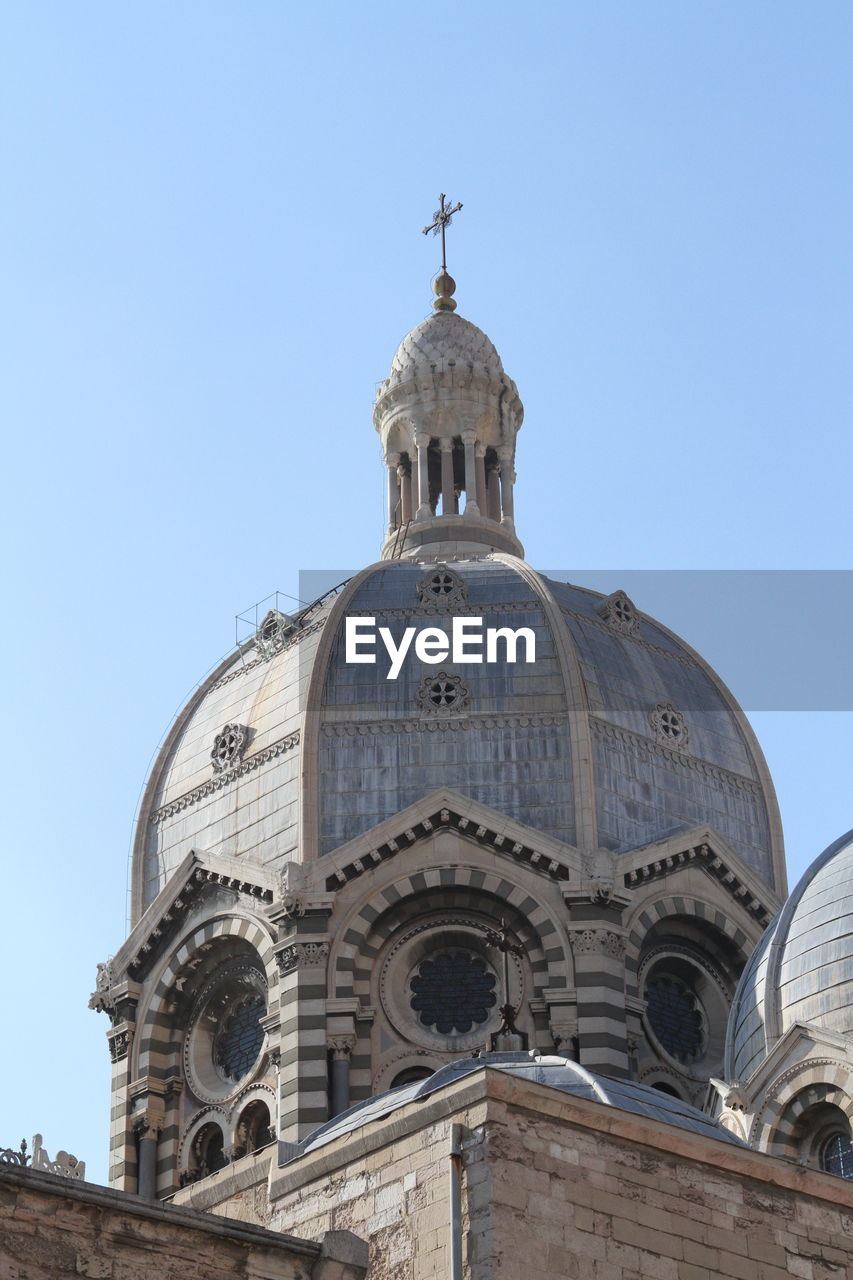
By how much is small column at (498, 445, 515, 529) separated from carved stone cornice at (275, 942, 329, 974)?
1314cm

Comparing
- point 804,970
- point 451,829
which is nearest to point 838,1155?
point 804,970

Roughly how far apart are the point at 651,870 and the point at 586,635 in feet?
15.3

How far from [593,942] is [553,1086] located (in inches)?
727

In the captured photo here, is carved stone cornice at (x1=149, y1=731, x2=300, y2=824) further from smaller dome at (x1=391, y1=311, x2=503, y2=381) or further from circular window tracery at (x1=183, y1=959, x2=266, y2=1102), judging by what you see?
smaller dome at (x1=391, y1=311, x2=503, y2=381)

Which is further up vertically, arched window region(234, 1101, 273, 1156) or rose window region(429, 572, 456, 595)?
rose window region(429, 572, 456, 595)

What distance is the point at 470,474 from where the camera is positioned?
2014 inches

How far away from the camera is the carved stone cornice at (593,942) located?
4034 cm

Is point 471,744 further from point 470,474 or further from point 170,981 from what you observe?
point 470,474

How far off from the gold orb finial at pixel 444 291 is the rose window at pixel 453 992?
1762 cm

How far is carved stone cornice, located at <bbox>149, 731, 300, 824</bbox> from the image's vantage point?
42.9 meters

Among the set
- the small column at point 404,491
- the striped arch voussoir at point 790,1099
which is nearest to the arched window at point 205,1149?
the striped arch voussoir at point 790,1099

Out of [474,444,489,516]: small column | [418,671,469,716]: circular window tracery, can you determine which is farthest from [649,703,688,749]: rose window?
[474,444,489,516]: small column

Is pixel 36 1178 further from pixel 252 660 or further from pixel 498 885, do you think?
pixel 252 660

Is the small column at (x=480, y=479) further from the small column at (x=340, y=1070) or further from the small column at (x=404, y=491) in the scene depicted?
the small column at (x=340, y=1070)
